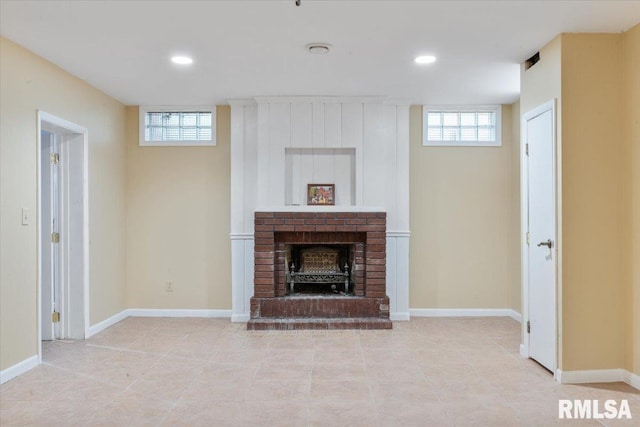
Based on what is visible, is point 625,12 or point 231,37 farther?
point 231,37

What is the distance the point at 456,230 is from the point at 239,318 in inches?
101

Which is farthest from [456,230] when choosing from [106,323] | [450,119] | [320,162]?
[106,323]

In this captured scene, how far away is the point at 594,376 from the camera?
330 cm

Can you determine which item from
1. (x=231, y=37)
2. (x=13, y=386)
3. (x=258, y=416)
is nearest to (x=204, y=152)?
(x=231, y=37)

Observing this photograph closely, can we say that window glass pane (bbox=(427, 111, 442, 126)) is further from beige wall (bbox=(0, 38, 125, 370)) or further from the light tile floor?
beige wall (bbox=(0, 38, 125, 370))

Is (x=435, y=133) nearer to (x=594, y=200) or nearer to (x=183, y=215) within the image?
(x=594, y=200)

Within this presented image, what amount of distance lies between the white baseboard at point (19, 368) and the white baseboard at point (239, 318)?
6.53ft

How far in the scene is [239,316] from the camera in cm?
532

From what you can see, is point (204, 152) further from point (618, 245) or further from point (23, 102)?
point (618, 245)

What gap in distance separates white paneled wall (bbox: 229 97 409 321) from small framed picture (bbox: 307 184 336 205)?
2.7 inches

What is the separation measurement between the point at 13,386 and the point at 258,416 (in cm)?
174

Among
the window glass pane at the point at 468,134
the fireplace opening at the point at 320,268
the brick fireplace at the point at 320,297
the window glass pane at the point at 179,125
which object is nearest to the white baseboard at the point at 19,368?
the brick fireplace at the point at 320,297

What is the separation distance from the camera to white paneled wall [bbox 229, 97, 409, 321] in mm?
5223

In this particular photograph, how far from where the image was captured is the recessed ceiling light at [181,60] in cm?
384
